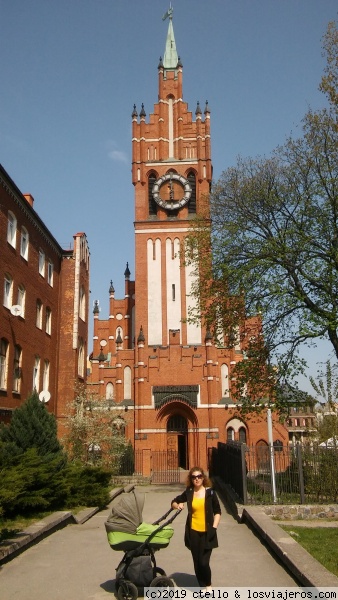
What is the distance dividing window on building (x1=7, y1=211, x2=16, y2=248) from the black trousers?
16648 millimetres

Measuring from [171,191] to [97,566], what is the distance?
33.1 m

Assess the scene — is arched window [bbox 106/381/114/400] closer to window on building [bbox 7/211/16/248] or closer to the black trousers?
window on building [bbox 7/211/16/248]

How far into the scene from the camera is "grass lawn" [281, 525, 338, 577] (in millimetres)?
8453

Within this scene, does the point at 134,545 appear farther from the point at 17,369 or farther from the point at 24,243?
the point at 24,243


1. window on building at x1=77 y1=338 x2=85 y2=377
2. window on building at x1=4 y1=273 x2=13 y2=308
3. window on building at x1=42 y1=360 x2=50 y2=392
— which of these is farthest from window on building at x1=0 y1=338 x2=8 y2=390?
window on building at x1=77 y1=338 x2=85 y2=377

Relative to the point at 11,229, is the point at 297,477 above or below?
below

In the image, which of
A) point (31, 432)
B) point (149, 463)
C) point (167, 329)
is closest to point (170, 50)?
point (167, 329)

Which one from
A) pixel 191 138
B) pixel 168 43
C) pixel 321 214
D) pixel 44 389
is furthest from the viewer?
pixel 168 43

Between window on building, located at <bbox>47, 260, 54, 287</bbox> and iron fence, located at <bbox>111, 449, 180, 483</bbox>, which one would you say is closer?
window on building, located at <bbox>47, 260, 54, 287</bbox>

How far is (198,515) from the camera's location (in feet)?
22.4

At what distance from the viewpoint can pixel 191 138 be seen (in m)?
41.1

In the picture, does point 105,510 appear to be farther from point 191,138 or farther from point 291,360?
point 191,138

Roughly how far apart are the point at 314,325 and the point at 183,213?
23.7 m

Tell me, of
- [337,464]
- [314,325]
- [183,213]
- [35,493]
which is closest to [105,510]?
[35,493]
